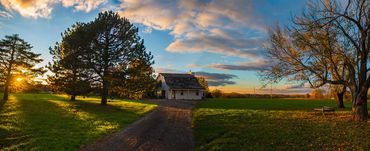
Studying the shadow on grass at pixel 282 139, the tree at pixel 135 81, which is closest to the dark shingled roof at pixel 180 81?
the tree at pixel 135 81

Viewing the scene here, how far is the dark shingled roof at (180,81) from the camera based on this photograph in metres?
69.2

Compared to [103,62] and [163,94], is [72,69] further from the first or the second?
[163,94]

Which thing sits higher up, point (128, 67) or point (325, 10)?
point (325, 10)

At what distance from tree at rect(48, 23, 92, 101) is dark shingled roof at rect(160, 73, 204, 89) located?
34.0 metres

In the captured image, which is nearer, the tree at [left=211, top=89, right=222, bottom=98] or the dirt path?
the dirt path

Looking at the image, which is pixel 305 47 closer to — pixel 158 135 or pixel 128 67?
pixel 158 135

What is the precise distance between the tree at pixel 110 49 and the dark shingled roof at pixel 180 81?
32.1 m

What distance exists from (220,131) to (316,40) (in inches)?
437

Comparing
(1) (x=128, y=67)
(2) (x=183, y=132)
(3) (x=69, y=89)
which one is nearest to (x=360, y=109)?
(2) (x=183, y=132)

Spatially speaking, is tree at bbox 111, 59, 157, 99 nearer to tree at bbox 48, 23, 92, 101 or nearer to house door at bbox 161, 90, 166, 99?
tree at bbox 48, 23, 92, 101

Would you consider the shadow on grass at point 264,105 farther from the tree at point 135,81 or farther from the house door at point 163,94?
the house door at point 163,94

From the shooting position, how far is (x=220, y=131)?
16828mm

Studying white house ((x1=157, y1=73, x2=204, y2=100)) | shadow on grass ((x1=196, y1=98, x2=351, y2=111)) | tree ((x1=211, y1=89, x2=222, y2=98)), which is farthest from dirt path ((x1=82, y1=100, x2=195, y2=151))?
tree ((x1=211, y1=89, x2=222, y2=98))

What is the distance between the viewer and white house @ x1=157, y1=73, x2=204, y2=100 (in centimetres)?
6856
